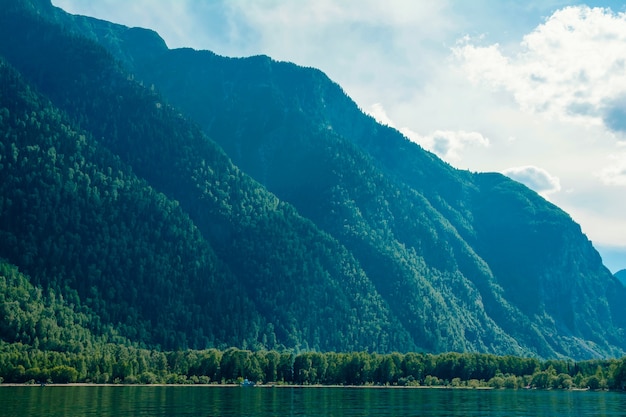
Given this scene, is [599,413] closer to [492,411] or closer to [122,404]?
[492,411]

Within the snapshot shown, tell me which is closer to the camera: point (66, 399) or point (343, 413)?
point (343, 413)

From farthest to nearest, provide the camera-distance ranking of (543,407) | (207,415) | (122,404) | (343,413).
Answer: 1. (543,407)
2. (122,404)
3. (343,413)
4. (207,415)

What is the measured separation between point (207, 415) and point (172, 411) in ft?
37.4

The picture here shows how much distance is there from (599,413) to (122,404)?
10106 cm

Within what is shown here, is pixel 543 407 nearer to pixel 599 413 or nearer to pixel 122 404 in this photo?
pixel 599 413

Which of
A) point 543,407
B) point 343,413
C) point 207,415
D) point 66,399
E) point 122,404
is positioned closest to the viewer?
point 207,415

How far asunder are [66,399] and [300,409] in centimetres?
5418

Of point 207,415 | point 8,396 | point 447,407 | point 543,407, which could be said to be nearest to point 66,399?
point 8,396

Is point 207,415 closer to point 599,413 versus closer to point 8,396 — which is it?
point 8,396

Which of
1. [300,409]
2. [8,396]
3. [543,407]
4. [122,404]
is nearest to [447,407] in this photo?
Result: [543,407]

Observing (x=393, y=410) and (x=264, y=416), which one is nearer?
(x=264, y=416)

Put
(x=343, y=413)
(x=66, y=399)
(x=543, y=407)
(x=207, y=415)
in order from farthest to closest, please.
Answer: (x=543, y=407)
(x=66, y=399)
(x=343, y=413)
(x=207, y=415)

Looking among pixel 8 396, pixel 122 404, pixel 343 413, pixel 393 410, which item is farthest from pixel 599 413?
pixel 8 396

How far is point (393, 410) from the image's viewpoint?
520 ft
